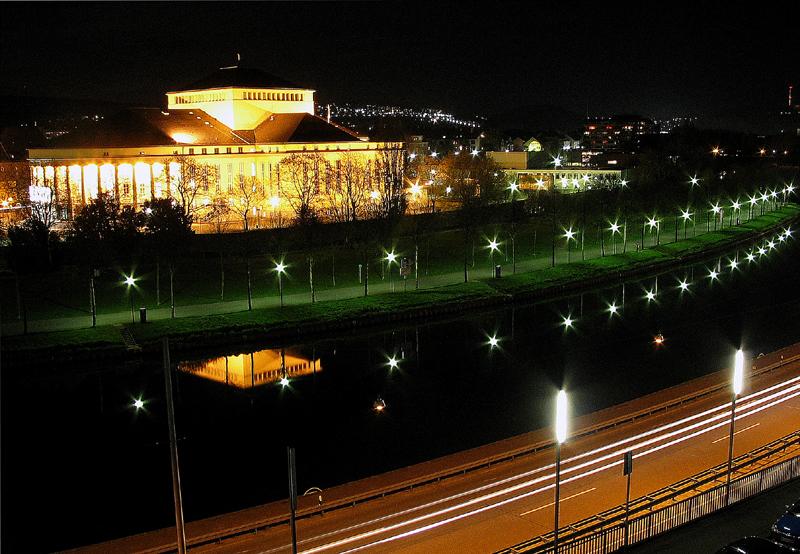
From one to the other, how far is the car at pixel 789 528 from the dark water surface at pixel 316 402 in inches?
293

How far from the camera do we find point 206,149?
46.7 metres

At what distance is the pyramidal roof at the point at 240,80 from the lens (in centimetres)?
5389

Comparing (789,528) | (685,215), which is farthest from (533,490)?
(685,215)

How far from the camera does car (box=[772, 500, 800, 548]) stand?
10.2 meters

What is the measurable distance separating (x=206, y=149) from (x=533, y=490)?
37.6 m

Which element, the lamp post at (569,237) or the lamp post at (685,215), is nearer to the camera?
the lamp post at (569,237)

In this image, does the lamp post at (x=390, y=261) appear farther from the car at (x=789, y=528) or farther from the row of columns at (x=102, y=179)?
the car at (x=789, y=528)

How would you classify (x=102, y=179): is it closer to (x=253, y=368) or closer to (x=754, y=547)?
(x=253, y=368)

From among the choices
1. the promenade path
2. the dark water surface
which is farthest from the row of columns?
the promenade path

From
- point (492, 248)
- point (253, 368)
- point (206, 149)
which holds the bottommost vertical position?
point (253, 368)

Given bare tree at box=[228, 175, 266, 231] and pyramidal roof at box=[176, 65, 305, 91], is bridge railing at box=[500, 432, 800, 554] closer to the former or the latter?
bare tree at box=[228, 175, 266, 231]

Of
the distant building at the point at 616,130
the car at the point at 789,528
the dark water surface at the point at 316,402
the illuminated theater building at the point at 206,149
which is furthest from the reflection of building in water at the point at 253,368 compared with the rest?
the distant building at the point at 616,130

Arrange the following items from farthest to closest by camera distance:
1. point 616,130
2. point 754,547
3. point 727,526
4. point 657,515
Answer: point 616,130
point 727,526
point 657,515
point 754,547

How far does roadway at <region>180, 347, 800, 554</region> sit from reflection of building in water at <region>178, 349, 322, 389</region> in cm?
896
